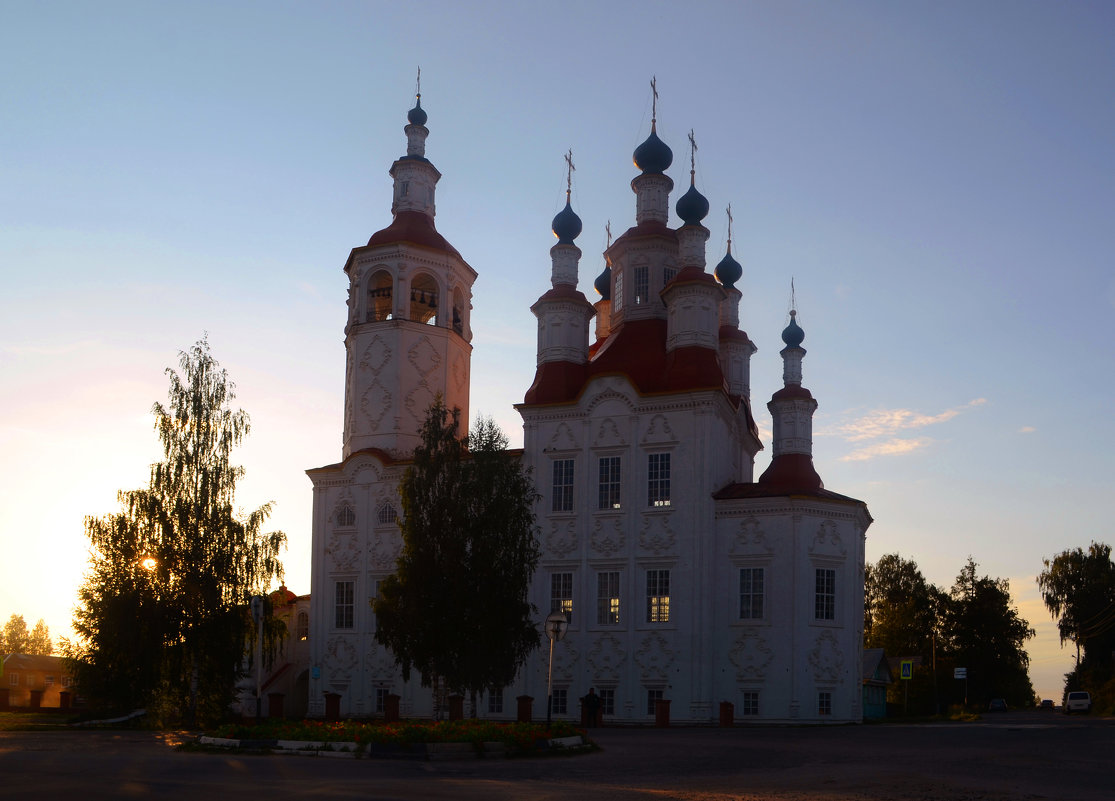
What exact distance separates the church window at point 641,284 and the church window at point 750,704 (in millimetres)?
15449

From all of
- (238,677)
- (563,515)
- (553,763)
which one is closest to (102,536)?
(238,677)

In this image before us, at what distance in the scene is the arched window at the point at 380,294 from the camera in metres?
44.2

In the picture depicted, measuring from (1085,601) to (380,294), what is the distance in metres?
48.5

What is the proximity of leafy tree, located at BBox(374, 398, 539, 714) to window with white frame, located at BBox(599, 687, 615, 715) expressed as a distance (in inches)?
318

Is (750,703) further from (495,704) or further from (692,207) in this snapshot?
(692,207)

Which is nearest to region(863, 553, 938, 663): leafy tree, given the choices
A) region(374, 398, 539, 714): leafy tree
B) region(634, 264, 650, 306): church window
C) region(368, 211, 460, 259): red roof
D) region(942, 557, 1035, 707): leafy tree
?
region(942, 557, 1035, 707): leafy tree

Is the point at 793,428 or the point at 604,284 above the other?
the point at 604,284

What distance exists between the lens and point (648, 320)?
42.9 meters

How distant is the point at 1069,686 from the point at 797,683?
151 ft

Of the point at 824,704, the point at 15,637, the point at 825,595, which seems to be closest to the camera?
the point at 824,704

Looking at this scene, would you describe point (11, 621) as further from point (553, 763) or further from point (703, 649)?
point (553, 763)

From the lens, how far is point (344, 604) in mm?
41656

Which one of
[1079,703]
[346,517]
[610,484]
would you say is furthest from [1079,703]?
[346,517]

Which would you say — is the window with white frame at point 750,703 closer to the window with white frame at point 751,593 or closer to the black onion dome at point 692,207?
the window with white frame at point 751,593
